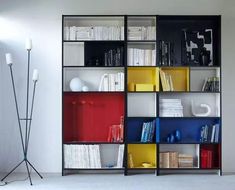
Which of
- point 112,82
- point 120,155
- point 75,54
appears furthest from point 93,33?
point 120,155

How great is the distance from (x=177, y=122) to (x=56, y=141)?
6.00ft

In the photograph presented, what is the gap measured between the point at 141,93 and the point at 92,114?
0.80m

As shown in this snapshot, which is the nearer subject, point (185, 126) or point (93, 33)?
point (93, 33)

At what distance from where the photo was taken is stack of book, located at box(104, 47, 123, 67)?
18.9ft

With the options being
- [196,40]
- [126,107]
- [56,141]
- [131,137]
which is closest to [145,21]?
[196,40]

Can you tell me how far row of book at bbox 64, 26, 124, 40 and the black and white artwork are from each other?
984mm

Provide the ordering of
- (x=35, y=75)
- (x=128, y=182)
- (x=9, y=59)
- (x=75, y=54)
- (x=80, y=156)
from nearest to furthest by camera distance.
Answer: (x=128, y=182), (x=9, y=59), (x=35, y=75), (x=80, y=156), (x=75, y=54)

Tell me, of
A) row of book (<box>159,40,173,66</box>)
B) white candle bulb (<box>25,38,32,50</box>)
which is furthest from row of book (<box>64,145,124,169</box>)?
white candle bulb (<box>25,38,32,50</box>)

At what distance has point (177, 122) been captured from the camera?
5938mm

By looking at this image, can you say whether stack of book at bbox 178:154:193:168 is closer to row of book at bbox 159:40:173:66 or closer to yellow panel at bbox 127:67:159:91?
yellow panel at bbox 127:67:159:91

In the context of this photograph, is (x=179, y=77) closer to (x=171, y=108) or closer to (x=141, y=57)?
(x=171, y=108)

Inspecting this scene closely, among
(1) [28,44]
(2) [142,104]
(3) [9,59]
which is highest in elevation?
(1) [28,44]

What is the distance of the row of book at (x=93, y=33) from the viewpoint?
5.72m

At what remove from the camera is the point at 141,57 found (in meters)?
5.77
